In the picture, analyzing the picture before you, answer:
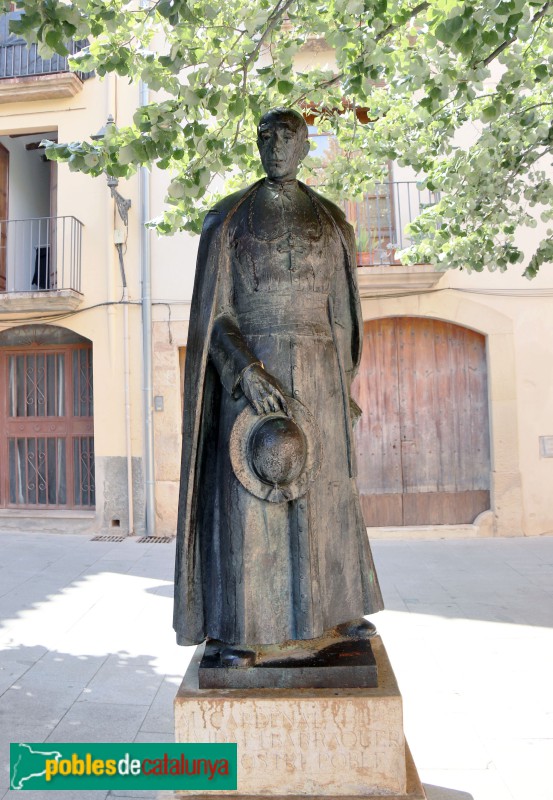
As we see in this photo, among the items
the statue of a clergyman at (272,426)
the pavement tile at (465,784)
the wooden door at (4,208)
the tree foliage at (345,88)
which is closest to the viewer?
the statue of a clergyman at (272,426)

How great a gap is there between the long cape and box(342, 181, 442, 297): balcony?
707cm

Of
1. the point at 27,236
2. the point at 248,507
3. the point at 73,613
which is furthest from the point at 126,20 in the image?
the point at 27,236

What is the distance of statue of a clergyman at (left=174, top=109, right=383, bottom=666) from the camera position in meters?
2.08

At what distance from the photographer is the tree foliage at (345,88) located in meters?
3.26

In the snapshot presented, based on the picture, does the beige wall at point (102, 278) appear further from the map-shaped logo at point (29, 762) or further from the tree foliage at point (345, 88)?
the map-shaped logo at point (29, 762)

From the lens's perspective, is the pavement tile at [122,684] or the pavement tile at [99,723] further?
the pavement tile at [122,684]

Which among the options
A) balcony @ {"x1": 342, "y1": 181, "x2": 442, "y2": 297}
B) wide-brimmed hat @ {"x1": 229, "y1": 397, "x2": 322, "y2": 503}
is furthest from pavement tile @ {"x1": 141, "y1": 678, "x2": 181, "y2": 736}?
balcony @ {"x1": 342, "y1": 181, "x2": 442, "y2": 297}

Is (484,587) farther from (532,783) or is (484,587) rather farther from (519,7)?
(519,7)

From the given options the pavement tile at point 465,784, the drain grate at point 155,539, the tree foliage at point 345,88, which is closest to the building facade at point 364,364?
the drain grate at point 155,539

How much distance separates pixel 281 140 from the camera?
2291 millimetres

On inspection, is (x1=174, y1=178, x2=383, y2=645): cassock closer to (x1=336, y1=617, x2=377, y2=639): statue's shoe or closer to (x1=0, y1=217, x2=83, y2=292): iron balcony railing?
(x1=336, y1=617, x2=377, y2=639): statue's shoe

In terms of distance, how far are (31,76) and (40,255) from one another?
2791 mm

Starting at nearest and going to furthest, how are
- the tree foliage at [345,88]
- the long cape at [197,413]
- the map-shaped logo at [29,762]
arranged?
the long cape at [197,413] < the map-shaped logo at [29,762] < the tree foliage at [345,88]

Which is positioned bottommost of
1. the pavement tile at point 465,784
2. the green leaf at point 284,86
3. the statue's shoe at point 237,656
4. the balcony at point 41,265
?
the pavement tile at point 465,784
